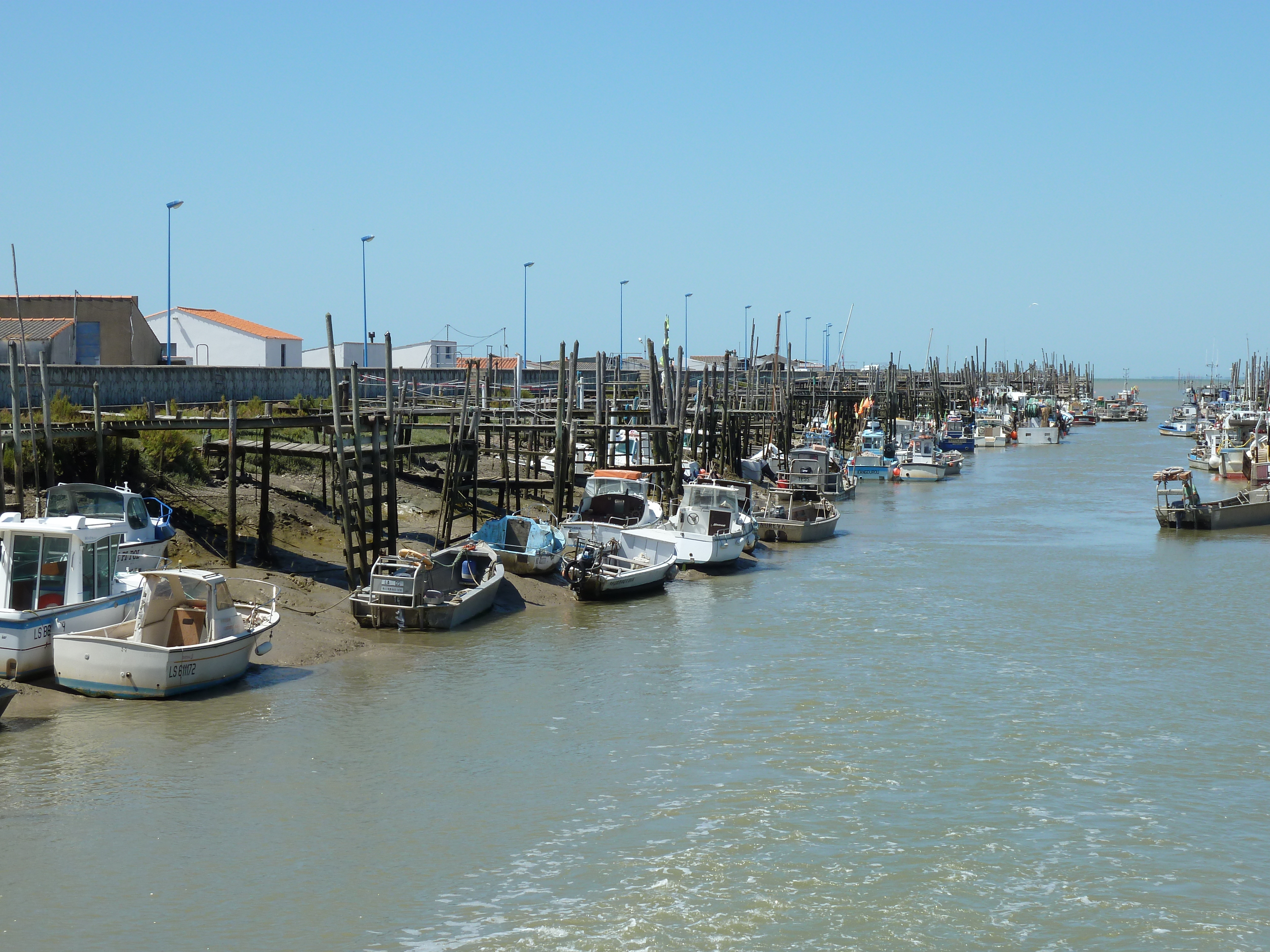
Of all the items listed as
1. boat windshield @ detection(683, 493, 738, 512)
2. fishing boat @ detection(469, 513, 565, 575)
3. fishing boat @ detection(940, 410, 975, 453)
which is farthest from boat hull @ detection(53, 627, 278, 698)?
fishing boat @ detection(940, 410, 975, 453)

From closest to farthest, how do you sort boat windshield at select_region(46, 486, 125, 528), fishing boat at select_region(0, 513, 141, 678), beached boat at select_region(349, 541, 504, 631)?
fishing boat at select_region(0, 513, 141, 678) → boat windshield at select_region(46, 486, 125, 528) → beached boat at select_region(349, 541, 504, 631)

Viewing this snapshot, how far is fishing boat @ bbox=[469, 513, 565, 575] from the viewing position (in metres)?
27.9

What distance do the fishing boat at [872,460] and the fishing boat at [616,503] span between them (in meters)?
28.4

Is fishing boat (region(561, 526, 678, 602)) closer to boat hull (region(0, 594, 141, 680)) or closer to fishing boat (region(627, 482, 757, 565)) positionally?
fishing boat (region(627, 482, 757, 565))

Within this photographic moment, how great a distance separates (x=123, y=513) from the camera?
2239 centimetres

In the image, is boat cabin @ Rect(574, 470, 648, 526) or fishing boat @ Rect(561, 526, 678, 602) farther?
boat cabin @ Rect(574, 470, 648, 526)

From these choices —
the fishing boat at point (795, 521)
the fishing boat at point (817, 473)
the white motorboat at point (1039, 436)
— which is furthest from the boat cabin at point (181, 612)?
the white motorboat at point (1039, 436)

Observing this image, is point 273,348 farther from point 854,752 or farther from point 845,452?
point 854,752

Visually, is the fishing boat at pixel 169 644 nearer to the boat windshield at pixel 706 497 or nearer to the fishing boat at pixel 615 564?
the fishing boat at pixel 615 564

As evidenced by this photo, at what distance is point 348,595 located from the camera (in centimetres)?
2488

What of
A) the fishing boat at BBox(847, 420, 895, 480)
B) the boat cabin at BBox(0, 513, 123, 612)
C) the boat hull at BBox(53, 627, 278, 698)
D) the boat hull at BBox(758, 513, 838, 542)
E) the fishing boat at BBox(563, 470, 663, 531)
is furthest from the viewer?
the fishing boat at BBox(847, 420, 895, 480)

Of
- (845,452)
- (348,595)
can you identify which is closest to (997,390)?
(845,452)

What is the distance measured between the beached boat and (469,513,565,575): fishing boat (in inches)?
112

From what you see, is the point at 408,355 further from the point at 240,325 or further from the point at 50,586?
the point at 50,586
